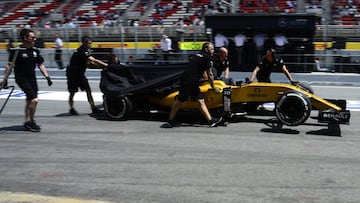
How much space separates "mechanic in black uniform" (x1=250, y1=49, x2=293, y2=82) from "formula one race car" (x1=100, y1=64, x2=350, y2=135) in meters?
0.67

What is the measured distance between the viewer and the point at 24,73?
7430 millimetres

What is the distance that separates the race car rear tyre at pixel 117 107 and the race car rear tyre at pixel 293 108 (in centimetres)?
286

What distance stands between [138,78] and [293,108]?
2.98 m

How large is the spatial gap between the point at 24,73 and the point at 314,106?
4935 mm

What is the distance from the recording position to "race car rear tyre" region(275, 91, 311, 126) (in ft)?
23.6

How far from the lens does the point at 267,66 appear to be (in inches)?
349

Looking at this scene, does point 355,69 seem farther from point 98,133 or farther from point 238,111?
point 98,133

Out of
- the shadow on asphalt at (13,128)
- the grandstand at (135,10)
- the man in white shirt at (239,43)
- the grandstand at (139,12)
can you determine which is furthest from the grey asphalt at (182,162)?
the grandstand at (135,10)

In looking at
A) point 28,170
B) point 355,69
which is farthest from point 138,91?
point 355,69

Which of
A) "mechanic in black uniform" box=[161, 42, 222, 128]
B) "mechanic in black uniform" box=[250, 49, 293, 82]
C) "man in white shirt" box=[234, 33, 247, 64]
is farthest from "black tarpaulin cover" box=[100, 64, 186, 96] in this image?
"man in white shirt" box=[234, 33, 247, 64]

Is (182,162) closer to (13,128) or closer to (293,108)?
(293,108)

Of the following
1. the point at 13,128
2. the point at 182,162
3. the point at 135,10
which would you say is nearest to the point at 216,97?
the point at 182,162

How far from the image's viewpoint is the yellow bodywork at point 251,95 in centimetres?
741

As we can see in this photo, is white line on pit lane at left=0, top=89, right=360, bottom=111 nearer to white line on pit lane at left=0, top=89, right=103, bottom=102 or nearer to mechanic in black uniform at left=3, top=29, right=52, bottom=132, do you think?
white line on pit lane at left=0, top=89, right=103, bottom=102
